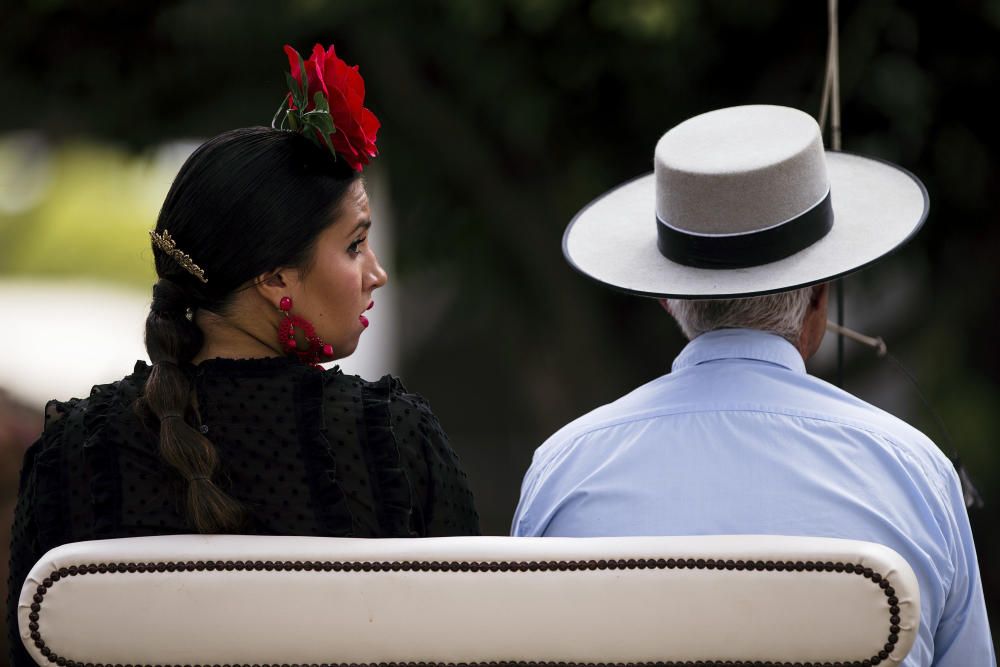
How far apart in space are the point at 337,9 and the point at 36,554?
2.89 meters

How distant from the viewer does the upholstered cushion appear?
5.07 feet

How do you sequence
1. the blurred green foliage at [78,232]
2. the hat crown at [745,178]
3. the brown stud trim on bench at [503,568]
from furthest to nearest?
the blurred green foliage at [78,232] < the hat crown at [745,178] < the brown stud trim on bench at [503,568]

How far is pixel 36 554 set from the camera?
6.08 ft

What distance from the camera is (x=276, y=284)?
73.2 inches

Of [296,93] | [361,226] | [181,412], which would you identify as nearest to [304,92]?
[296,93]

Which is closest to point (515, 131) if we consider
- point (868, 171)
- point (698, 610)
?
point (868, 171)

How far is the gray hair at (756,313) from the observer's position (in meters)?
2.06

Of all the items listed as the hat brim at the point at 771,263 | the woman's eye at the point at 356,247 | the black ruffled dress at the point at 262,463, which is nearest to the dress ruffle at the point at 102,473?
the black ruffled dress at the point at 262,463

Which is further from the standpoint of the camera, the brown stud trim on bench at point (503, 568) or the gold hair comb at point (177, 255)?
the gold hair comb at point (177, 255)

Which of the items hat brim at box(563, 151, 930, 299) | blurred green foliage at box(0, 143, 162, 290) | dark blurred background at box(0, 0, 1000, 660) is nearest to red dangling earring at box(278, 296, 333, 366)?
hat brim at box(563, 151, 930, 299)

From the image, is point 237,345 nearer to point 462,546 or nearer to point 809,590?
point 462,546

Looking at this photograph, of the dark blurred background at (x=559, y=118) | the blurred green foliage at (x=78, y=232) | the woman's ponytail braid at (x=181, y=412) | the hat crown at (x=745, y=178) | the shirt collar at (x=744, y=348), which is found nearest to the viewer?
the woman's ponytail braid at (x=181, y=412)

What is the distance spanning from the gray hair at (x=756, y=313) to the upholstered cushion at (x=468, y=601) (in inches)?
21.7

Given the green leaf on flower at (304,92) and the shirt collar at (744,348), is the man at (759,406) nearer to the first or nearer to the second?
the shirt collar at (744,348)
